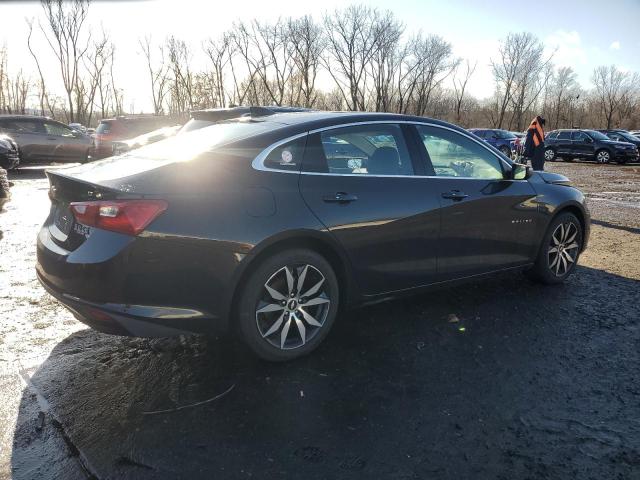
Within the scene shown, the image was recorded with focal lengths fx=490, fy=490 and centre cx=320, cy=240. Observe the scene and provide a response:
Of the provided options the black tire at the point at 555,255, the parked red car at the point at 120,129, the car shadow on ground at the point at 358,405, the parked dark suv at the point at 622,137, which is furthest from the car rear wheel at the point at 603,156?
the car shadow on ground at the point at 358,405

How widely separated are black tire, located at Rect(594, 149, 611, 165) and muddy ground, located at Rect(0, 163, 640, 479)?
80.7 feet

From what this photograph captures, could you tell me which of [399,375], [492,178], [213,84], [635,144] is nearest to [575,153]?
[635,144]

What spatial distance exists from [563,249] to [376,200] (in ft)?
8.19

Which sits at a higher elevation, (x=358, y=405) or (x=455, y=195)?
(x=455, y=195)

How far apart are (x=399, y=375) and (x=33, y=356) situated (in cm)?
241

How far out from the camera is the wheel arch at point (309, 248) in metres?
2.89

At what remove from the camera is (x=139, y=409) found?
2.64 meters

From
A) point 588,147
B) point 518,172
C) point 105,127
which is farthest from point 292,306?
point 588,147

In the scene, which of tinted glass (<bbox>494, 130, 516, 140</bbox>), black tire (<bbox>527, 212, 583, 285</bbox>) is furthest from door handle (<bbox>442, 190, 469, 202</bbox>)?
tinted glass (<bbox>494, 130, 516, 140</bbox>)

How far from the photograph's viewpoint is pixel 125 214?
8.64ft

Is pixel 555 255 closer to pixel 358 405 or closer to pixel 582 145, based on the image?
pixel 358 405

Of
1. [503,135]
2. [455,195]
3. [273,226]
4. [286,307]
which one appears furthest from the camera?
[503,135]

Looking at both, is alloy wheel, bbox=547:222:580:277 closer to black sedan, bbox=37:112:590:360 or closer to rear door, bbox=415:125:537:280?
rear door, bbox=415:125:537:280

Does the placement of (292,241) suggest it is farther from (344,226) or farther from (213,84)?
(213,84)
